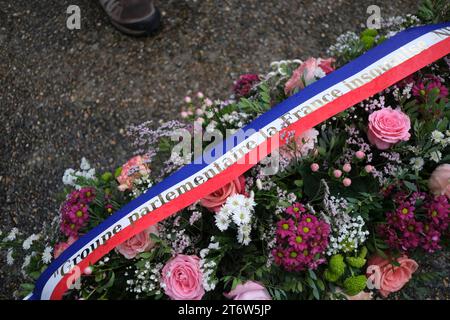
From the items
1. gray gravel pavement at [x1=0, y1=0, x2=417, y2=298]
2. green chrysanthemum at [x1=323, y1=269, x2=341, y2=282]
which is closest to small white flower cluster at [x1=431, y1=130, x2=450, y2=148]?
green chrysanthemum at [x1=323, y1=269, x2=341, y2=282]

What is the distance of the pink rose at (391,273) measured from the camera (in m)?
1.40

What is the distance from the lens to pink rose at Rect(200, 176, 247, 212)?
1.34 meters

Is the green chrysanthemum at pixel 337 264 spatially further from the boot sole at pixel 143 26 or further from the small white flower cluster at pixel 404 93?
the boot sole at pixel 143 26

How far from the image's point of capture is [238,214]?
126 centimetres

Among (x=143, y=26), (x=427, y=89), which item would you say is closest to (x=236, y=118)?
(x=427, y=89)

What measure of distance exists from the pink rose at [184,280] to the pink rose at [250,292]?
9 cm

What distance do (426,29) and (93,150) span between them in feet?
5.49

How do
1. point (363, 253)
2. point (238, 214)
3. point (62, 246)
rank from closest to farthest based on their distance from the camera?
point (238, 214), point (363, 253), point (62, 246)

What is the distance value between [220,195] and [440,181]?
0.61 metres

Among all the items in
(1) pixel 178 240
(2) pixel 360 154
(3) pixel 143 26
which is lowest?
(1) pixel 178 240

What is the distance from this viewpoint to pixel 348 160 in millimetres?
1386

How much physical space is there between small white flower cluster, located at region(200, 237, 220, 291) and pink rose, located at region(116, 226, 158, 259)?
A: 16cm

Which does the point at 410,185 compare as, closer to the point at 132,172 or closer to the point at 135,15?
the point at 132,172

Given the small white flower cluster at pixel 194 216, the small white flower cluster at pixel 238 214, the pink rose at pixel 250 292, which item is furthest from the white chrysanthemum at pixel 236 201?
the pink rose at pixel 250 292
